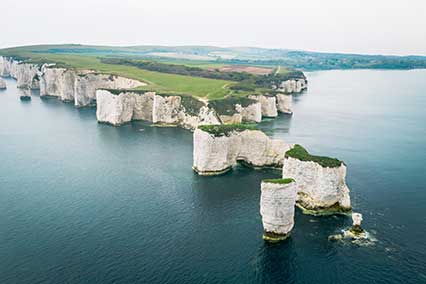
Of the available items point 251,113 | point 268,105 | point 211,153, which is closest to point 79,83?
point 251,113

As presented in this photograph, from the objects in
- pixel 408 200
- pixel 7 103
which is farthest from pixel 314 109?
pixel 7 103

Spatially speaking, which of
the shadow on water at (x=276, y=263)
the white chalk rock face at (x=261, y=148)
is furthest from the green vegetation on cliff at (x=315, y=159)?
the white chalk rock face at (x=261, y=148)

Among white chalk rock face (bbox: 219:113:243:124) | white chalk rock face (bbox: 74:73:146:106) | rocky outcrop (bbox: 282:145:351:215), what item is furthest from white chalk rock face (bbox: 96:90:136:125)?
rocky outcrop (bbox: 282:145:351:215)

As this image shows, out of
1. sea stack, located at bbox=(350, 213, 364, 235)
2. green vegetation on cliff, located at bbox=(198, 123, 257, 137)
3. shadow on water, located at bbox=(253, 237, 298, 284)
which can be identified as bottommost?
shadow on water, located at bbox=(253, 237, 298, 284)

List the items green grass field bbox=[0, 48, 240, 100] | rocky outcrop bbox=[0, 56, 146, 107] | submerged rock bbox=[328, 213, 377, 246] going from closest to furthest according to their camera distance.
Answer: submerged rock bbox=[328, 213, 377, 246], green grass field bbox=[0, 48, 240, 100], rocky outcrop bbox=[0, 56, 146, 107]

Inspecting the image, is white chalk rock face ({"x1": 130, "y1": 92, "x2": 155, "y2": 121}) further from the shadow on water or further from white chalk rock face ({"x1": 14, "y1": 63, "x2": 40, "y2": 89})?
white chalk rock face ({"x1": 14, "y1": 63, "x2": 40, "y2": 89})

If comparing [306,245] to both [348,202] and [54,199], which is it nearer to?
[348,202]

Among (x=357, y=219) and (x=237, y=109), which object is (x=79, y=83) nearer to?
(x=237, y=109)
